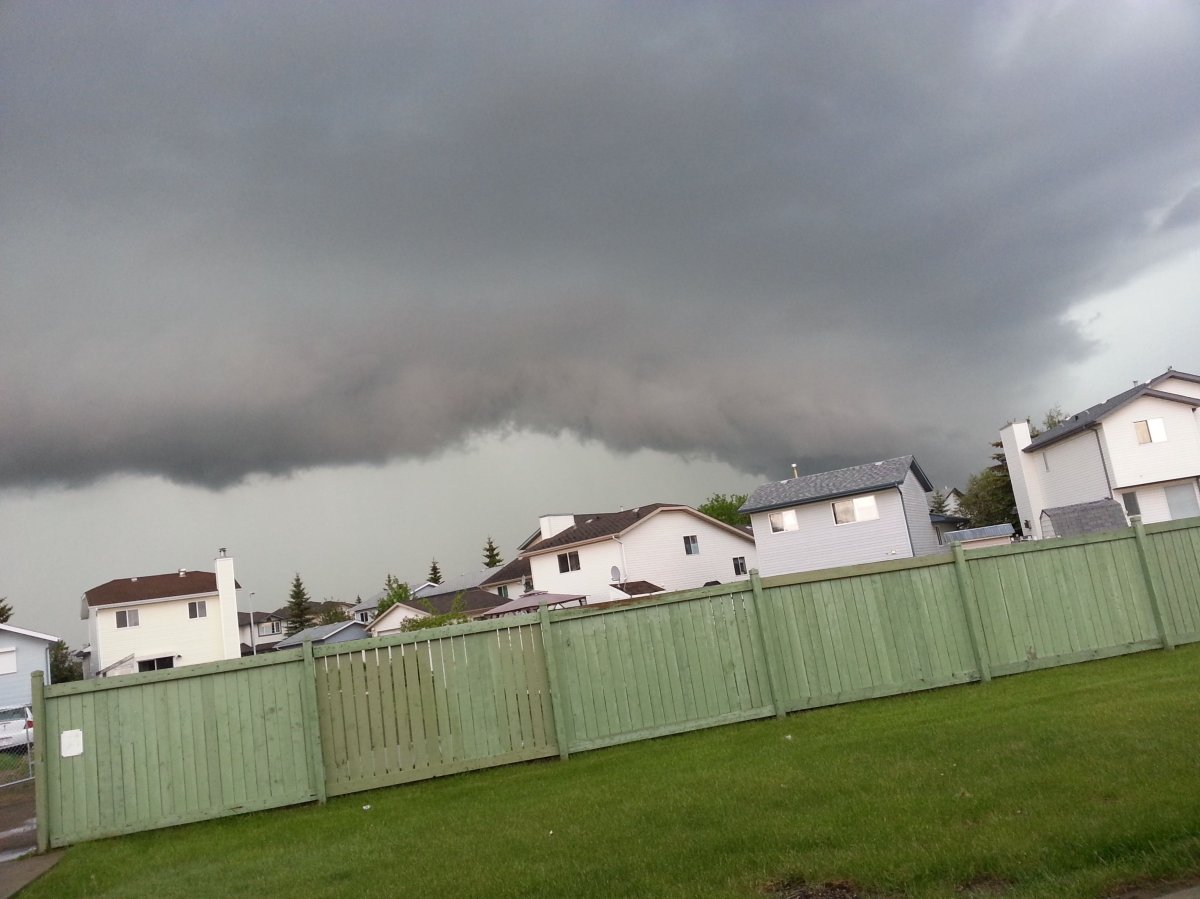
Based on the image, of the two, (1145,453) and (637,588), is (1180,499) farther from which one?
(637,588)

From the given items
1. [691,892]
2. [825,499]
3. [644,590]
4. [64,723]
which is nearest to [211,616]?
[644,590]

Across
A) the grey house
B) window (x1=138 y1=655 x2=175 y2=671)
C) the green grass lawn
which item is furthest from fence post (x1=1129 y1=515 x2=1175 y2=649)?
window (x1=138 y1=655 x2=175 y2=671)

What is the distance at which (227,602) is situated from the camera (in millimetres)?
47781

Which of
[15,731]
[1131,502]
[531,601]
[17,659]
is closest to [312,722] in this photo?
[15,731]

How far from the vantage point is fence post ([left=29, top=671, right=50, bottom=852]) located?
9938 millimetres

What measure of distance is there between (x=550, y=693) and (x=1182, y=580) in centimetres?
965

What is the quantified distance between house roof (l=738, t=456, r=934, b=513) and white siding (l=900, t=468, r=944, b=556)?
1.67 feet

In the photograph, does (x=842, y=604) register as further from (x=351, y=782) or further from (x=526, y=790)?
(x=351, y=782)

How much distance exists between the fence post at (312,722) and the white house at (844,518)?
30903 mm

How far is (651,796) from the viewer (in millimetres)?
8086

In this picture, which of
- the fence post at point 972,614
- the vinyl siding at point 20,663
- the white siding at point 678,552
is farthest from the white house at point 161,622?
the fence post at point 972,614

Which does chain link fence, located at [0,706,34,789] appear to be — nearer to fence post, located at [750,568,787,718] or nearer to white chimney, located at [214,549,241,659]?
fence post, located at [750,568,787,718]

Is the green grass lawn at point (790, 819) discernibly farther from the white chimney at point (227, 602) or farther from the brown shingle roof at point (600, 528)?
the white chimney at point (227, 602)

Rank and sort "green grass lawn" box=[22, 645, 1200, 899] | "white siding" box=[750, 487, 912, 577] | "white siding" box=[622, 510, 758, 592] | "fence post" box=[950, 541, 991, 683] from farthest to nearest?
"white siding" box=[622, 510, 758, 592] → "white siding" box=[750, 487, 912, 577] → "fence post" box=[950, 541, 991, 683] → "green grass lawn" box=[22, 645, 1200, 899]
